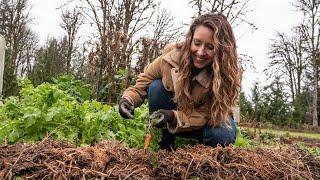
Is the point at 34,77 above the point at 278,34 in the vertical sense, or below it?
below

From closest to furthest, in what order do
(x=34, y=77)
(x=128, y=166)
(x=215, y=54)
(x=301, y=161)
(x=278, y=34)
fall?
(x=128, y=166) < (x=301, y=161) < (x=215, y=54) < (x=34, y=77) < (x=278, y=34)

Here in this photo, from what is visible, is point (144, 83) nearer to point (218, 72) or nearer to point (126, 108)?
point (126, 108)

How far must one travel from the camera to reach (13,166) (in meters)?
1.81

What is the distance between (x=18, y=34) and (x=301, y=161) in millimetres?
23611

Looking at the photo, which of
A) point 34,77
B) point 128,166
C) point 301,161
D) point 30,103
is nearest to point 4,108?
point 30,103

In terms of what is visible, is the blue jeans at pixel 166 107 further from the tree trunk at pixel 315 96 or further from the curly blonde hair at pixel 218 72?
the tree trunk at pixel 315 96

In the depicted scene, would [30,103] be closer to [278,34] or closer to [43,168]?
[43,168]

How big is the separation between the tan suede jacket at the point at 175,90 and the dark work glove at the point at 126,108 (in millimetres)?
93

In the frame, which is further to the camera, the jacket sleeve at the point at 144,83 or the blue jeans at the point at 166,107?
the jacket sleeve at the point at 144,83

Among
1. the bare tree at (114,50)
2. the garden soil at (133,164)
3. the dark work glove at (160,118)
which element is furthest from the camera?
the bare tree at (114,50)

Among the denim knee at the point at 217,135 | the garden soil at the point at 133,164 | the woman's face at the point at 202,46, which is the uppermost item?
the woman's face at the point at 202,46

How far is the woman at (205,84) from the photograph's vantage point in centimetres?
289

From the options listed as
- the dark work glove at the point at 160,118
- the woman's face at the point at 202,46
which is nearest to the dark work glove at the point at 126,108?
the dark work glove at the point at 160,118

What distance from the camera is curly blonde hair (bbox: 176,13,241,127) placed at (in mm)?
2881
